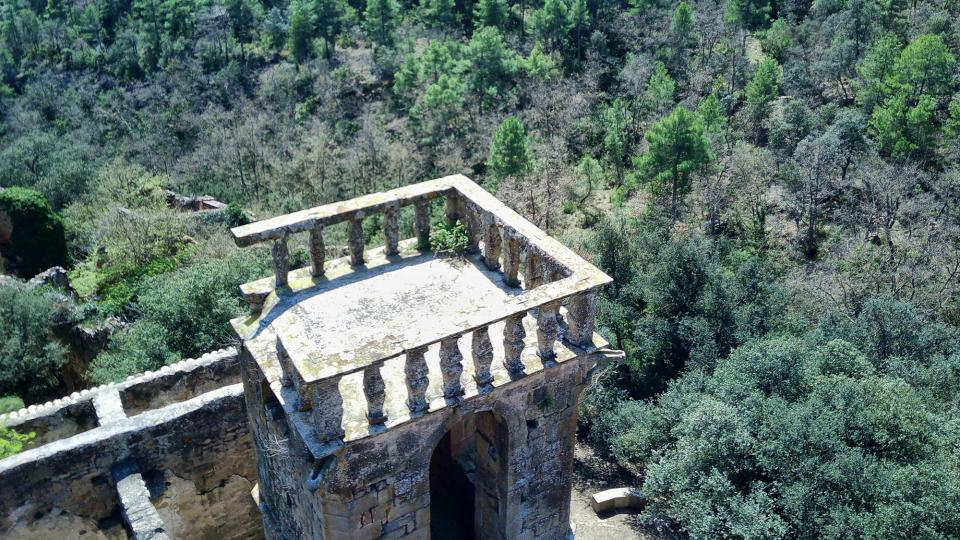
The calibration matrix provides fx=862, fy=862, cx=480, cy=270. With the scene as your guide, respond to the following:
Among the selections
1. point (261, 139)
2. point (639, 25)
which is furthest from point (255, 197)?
point (639, 25)

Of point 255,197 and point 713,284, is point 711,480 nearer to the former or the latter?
point 713,284

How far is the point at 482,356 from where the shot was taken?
A: 10.7 m

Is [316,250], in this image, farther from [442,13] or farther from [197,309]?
[442,13]

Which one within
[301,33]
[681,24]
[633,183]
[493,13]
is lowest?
[633,183]

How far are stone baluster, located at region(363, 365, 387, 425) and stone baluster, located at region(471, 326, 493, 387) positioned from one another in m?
1.22

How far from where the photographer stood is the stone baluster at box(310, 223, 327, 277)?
12805 millimetres

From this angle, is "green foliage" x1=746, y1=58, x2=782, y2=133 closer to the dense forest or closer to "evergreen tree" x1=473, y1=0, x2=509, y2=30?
the dense forest

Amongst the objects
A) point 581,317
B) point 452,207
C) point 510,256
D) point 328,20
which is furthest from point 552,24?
point 581,317

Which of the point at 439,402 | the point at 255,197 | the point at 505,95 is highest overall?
the point at 439,402

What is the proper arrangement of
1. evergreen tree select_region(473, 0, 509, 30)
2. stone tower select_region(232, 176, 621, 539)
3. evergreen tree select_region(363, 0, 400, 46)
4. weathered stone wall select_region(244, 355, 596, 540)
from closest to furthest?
stone tower select_region(232, 176, 621, 539) → weathered stone wall select_region(244, 355, 596, 540) → evergreen tree select_region(473, 0, 509, 30) → evergreen tree select_region(363, 0, 400, 46)

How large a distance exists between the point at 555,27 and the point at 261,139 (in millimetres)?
19324

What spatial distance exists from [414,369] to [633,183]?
28097 mm

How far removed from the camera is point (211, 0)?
6112 cm

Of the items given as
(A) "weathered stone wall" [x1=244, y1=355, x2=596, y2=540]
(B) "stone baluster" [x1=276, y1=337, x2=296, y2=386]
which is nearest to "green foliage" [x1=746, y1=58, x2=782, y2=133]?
(A) "weathered stone wall" [x1=244, y1=355, x2=596, y2=540]
